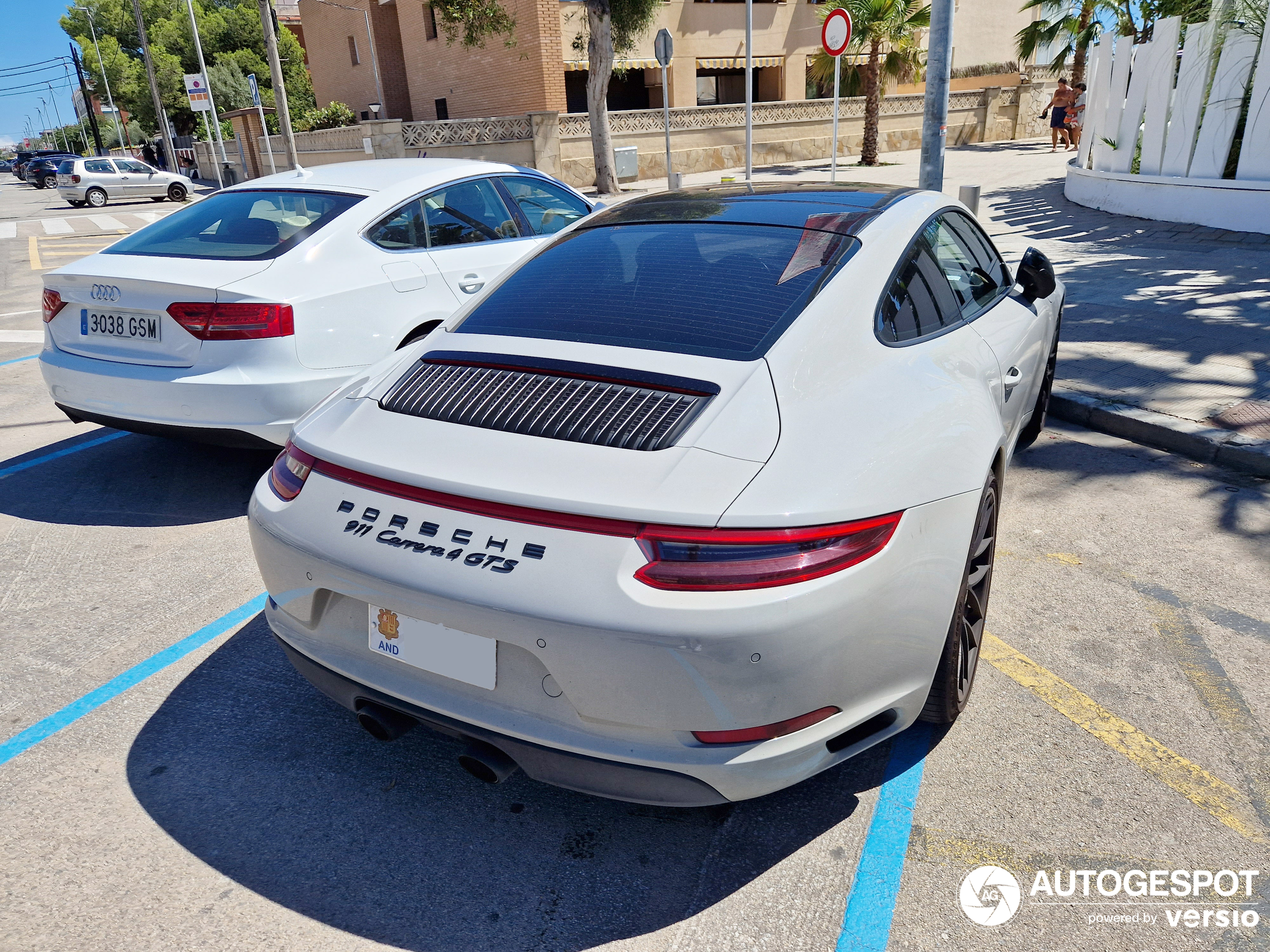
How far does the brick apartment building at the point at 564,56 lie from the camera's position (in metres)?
27.4

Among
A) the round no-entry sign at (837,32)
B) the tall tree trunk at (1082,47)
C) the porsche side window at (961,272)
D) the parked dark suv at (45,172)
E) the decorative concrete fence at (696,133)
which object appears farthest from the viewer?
the parked dark suv at (45,172)

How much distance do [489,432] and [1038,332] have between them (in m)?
2.78

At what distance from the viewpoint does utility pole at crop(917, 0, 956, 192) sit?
8266 millimetres

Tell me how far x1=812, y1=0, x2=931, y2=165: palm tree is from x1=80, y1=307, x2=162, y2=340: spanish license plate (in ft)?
69.6

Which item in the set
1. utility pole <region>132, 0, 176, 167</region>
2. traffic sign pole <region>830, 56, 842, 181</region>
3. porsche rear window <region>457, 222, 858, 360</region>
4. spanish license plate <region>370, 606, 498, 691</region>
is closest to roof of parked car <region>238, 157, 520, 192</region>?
porsche rear window <region>457, 222, 858, 360</region>

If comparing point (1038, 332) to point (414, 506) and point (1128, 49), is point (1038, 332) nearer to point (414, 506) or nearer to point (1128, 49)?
point (414, 506)

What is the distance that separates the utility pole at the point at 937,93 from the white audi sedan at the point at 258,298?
517 centimetres

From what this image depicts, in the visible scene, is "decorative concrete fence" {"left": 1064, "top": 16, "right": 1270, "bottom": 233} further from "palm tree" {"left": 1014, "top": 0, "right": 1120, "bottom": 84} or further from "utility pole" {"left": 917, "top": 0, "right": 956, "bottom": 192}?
"palm tree" {"left": 1014, "top": 0, "right": 1120, "bottom": 84}

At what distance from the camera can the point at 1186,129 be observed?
10.7 metres

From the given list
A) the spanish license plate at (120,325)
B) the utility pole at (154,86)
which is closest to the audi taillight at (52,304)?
the spanish license plate at (120,325)

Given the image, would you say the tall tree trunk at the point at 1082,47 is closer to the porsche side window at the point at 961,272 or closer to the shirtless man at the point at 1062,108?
the shirtless man at the point at 1062,108

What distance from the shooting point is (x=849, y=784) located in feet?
8.53

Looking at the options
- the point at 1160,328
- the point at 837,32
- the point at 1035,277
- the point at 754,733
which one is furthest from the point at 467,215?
the point at 837,32

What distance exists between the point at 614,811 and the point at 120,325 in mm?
3563
